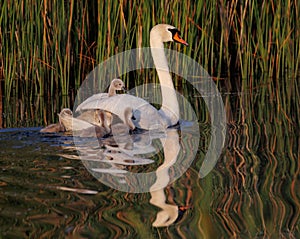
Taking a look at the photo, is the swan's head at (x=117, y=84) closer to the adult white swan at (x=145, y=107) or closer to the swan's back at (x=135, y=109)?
the adult white swan at (x=145, y=107)

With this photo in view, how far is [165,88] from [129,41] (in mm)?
1660

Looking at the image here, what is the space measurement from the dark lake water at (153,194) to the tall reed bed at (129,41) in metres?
2.03

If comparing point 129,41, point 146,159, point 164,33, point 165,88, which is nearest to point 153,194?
point 146,159

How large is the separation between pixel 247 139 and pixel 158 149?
761mm

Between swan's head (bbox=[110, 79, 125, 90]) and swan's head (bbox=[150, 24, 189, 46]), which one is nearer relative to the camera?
swan's head (bbox=[110, 79, 125, 90])

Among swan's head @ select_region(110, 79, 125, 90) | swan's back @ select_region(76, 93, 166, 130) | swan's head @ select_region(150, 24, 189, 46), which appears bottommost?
swan's back @ select_region(76, 93, 166, 130)

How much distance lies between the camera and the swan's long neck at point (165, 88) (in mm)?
7254

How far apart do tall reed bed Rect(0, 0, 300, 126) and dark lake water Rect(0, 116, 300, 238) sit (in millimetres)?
2034

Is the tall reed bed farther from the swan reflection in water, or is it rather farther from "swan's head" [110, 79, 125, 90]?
the swan reflection in water

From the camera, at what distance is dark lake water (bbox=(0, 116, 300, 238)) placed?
3.98 metres

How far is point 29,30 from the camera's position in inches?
338

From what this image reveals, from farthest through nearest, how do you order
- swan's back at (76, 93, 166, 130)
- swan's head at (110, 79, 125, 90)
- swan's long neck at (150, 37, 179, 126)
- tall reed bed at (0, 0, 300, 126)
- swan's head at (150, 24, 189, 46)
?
1. tall reed bed at (0, 0, 300, 126)
2. swan's head at (150, 24, 189, 46)
3. swan's head at (110, 79, 125, 90)
4. swan's long neck at (150, 37, 179, 126)
5. swan's back at (76, 93, 166, 130)

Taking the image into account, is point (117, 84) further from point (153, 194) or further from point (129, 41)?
point (153, 194)

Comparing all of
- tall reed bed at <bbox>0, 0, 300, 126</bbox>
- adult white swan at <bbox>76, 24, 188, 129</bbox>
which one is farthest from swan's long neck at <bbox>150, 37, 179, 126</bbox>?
tall reed bed at <bbox>0, 0, 300, 126</bbox>
